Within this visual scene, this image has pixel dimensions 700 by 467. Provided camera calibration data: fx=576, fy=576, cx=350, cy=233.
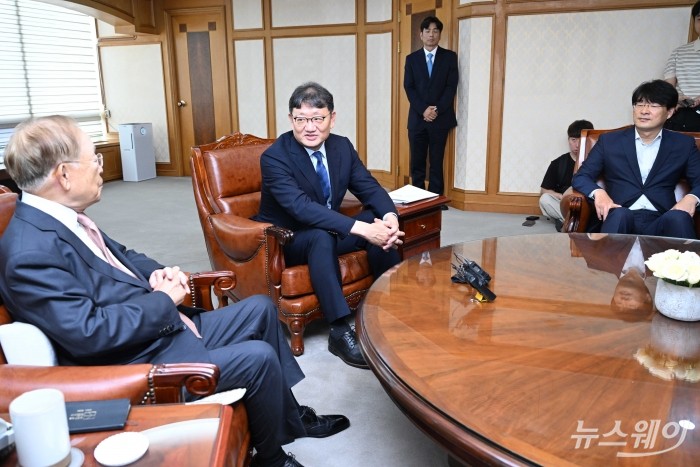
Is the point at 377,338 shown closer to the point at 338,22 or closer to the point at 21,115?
the point at 338,22

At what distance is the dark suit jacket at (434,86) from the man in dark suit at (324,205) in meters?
2.85

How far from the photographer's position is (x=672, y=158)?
3143 millimetres

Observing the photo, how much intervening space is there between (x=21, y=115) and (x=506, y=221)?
5.79m

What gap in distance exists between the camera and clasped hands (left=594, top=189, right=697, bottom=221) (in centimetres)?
294

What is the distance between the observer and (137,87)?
8.17m

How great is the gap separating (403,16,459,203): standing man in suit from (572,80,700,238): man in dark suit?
2.42 meters

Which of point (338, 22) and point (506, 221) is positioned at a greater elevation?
point (338, 22)

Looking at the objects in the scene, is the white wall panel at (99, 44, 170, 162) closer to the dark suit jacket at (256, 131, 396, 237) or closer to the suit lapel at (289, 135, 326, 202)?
the dark suit jacket at (256, 131, 396, 237)

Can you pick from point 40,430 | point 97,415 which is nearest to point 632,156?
point 97,415

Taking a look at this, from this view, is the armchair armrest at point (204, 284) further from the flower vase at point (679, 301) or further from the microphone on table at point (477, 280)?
the flower vase at point (679, 301)

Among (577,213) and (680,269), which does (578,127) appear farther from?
(680,269)

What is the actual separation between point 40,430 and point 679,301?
5.06 ft

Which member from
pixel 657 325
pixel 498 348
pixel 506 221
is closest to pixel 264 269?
pixel 498 348

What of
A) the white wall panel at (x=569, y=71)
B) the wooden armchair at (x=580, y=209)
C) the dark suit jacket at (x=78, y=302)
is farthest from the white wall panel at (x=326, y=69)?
the dark suit jacket at (x=78, y=302)
